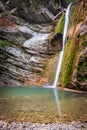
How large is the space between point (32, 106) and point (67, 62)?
938 cm

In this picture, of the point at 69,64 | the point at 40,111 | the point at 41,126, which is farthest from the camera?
the point at 69,64

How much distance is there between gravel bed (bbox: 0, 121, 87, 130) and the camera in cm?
842

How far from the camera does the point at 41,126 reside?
868 cm

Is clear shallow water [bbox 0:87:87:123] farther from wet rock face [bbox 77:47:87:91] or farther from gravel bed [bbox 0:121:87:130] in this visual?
wet rock face [bbox 77:47:87:91]

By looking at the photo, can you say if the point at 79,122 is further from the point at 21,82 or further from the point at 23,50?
the point at 23,50

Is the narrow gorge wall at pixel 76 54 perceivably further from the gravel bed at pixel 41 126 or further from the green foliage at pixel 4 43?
the gravel bed at pixel 41 126

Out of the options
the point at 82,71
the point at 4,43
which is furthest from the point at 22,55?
the point at 82,71

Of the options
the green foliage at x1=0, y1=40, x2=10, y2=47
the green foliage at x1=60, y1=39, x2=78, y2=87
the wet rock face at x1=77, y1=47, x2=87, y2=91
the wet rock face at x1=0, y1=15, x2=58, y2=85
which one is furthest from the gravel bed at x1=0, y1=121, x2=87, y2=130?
the green foliage at x1=0, y1=40, x2=10, y2=47

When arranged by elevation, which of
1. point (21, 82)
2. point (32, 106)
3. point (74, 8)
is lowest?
point (21, 82)

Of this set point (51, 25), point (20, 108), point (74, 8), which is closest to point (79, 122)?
point (20, 108)

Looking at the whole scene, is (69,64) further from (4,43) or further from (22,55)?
(4,43)

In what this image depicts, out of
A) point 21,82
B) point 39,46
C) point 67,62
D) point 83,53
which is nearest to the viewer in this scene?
point 83,53

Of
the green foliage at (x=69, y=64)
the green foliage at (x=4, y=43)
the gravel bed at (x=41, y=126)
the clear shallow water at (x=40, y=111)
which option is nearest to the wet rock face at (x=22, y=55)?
the green foliage at (x=4, y=43)

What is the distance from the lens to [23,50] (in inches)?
1047
